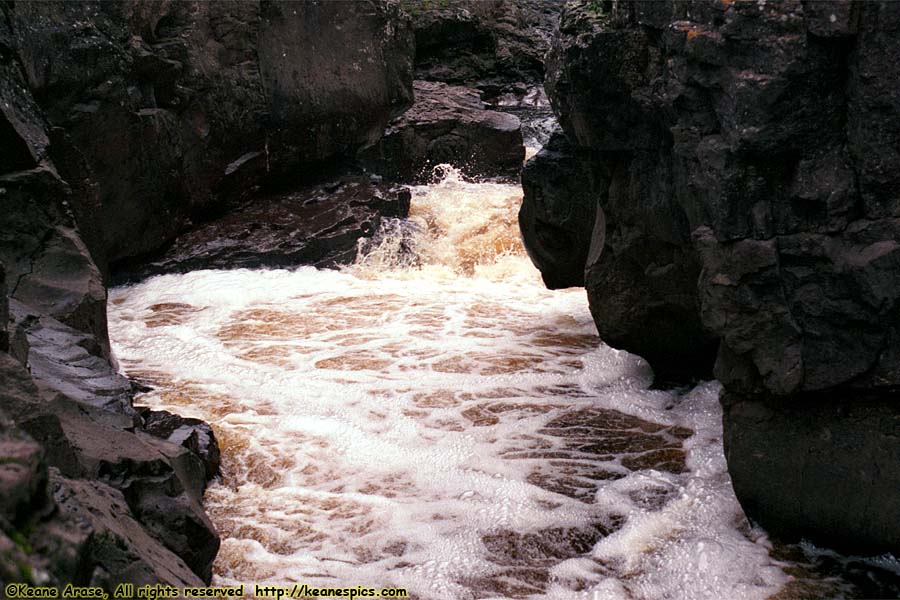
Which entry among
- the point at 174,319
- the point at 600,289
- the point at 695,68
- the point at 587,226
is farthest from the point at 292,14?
the point at 695,68

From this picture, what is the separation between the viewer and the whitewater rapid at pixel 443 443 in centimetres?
366

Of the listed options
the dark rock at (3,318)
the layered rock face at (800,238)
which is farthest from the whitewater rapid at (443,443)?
the dark rock at (3,318)

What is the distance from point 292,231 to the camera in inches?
377

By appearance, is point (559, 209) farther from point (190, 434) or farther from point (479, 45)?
point (479, 45)

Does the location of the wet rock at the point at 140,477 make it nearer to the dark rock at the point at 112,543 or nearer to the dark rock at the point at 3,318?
the dark rock at the point at 112,543

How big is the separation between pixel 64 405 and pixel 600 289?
3161mm

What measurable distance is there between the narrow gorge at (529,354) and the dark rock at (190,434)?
0.7 inches

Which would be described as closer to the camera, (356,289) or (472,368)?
(472,368)

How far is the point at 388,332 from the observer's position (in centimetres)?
703

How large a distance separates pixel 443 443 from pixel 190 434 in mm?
1317

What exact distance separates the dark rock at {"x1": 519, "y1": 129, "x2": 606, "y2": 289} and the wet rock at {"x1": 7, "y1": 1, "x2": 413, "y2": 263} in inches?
135

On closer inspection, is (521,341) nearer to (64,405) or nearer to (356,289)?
(356,289)

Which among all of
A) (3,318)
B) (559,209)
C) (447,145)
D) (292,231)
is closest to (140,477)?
(3,318)

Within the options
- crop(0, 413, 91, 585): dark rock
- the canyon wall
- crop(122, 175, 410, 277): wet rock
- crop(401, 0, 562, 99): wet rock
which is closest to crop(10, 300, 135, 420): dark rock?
the canyon wall
